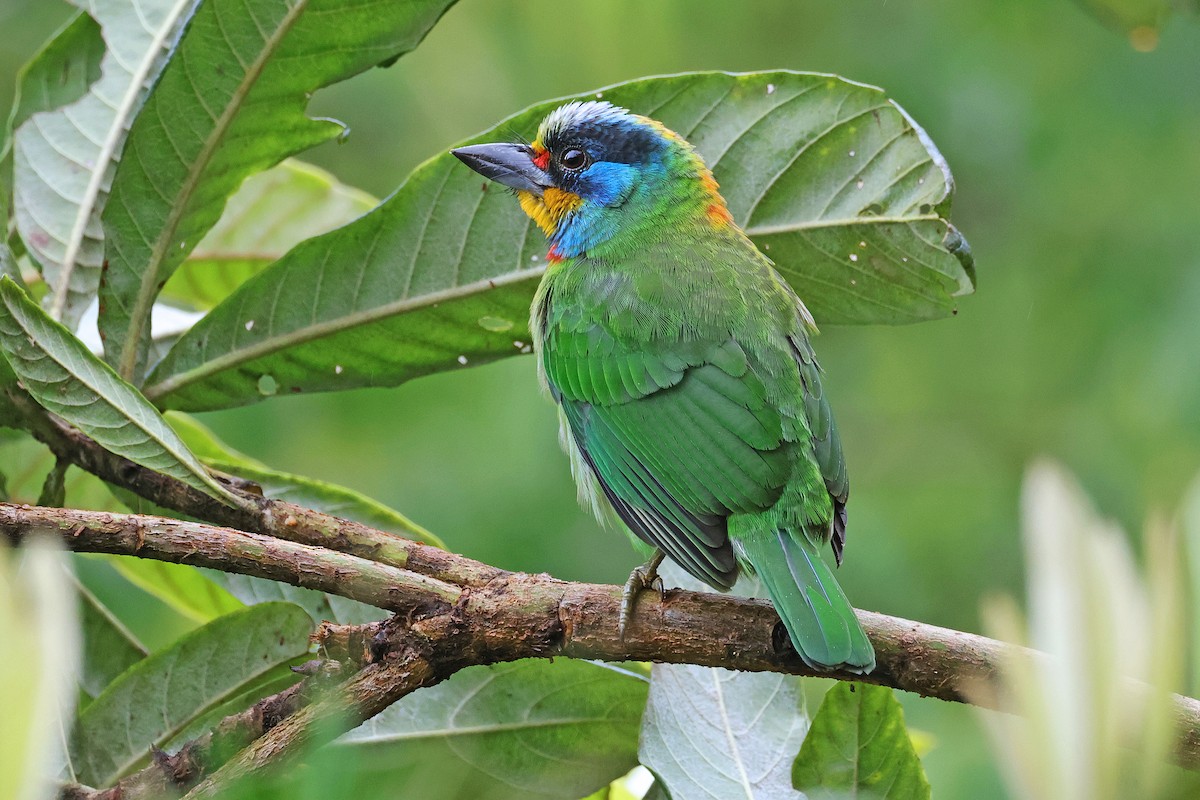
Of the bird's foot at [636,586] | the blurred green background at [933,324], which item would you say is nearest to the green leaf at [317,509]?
the bird's foot at [636,586]

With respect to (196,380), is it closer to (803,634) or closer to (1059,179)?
(803,634)

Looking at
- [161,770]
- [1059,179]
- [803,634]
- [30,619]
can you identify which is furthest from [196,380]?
[1059,179]

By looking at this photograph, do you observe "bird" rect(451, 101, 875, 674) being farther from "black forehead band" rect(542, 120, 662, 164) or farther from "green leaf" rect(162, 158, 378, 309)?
"green leaf" rect(162, 158, 378, 309)

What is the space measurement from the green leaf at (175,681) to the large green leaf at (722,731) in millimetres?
561

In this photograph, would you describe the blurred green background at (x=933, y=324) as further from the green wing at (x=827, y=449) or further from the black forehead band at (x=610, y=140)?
the green wing at (x=827, y=449)

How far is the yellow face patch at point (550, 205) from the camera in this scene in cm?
292

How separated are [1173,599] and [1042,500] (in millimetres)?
85

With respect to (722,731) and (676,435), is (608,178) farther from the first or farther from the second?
(722,731)

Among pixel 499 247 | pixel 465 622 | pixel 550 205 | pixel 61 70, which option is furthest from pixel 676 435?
pixel 61 70

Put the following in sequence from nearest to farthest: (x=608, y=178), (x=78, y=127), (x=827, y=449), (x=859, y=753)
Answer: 1. (x=859, y=753)
2. (x=78, y=127)
3. (x=827, y=449)
4. (x=608, y=178)

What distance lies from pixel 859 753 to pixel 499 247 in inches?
45.8

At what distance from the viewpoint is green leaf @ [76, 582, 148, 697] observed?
2.09 metres

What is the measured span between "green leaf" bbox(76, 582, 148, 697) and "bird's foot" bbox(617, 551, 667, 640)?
882 millimetres

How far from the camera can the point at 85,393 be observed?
1763 millimetres
